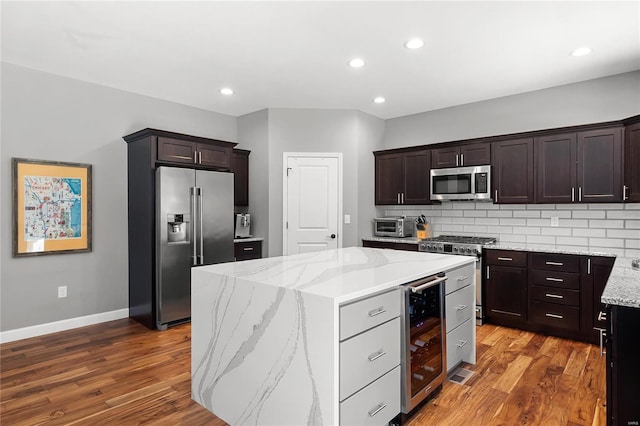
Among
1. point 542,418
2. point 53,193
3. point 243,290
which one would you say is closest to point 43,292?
point 53,193

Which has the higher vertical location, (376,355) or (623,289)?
(623,289)

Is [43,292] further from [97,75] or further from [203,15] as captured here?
[203,15]

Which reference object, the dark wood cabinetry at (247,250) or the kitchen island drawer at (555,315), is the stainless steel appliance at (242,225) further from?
the kitchen island drawer at (555,315)

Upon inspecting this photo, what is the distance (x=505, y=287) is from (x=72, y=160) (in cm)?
492

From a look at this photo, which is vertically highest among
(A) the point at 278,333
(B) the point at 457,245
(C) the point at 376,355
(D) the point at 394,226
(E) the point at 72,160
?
(E) the point at 72,160

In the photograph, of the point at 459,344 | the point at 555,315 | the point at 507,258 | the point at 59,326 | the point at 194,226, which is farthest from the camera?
the point at 194,226

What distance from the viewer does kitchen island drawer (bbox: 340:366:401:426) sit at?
1749 millimetres

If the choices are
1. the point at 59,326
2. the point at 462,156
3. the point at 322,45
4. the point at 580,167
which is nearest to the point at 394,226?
the point at 462,156

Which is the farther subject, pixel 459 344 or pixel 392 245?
pixel 392 245

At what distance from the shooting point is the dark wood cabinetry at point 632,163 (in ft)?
11.2

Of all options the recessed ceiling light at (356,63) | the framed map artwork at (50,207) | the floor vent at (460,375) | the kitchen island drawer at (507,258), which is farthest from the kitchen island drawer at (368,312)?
the framed map artwork at (50,207)

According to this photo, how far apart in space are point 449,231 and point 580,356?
214 cm

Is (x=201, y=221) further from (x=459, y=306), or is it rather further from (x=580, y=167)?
(x=580, y=167)

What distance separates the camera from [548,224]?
4258 millimetres
